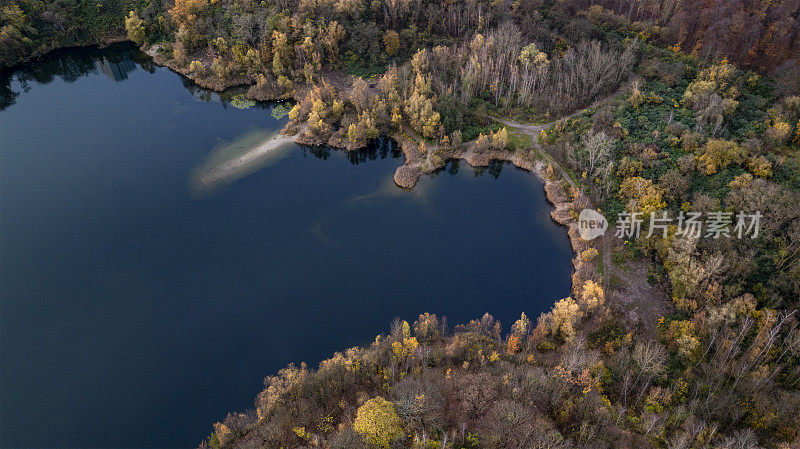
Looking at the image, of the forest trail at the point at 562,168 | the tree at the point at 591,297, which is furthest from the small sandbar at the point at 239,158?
the tree at the point at 591,297

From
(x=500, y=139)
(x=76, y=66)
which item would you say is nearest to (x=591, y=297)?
(x=500, y=139)

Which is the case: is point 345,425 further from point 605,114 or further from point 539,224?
point 605,114

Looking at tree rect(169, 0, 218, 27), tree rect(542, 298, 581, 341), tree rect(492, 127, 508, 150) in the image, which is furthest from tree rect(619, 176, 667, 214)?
tree rect(169, 0, 218, 27)

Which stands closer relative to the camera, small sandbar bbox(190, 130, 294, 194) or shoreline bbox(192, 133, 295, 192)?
shoreline bbox(192, 133, 295, 192)

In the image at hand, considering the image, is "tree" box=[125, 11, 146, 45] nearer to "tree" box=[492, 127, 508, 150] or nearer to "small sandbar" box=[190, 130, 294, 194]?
"small sandbar" box=[190, 130, 294, 194]

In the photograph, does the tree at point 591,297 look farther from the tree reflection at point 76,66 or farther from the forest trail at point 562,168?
the tree reflection at point 76,66
